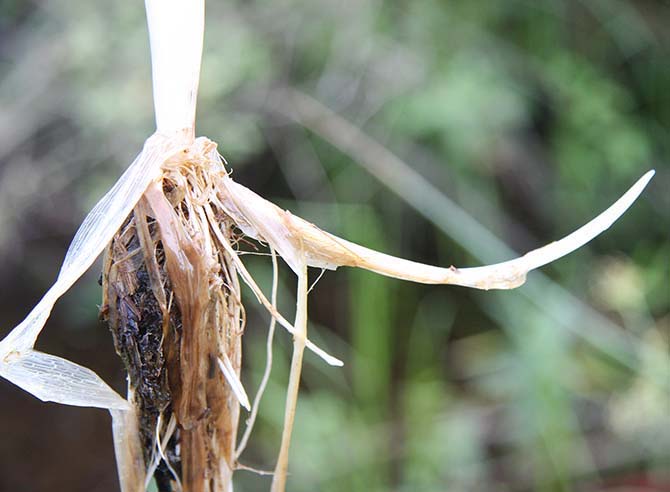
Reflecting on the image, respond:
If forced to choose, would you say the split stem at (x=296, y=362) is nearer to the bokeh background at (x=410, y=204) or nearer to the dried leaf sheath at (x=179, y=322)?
the dried leaf sheath at (x=179, y=322)

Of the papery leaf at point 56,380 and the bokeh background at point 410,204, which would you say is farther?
the bokeh background at point 410,204

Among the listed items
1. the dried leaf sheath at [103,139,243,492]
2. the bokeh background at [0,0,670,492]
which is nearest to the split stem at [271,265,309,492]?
the dried leaf sheath at [103,139,243,492]

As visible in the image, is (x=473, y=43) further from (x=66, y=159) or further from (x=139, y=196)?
(x=139, y=196)

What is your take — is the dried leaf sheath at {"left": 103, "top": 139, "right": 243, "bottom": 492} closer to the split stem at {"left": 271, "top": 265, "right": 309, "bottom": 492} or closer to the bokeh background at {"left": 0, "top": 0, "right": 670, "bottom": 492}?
the split stem at {"left": 271, "top": 265, "right": 309, "bottom": 492}

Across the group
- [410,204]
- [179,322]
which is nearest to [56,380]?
[179,322]

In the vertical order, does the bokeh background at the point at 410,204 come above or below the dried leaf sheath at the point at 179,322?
above

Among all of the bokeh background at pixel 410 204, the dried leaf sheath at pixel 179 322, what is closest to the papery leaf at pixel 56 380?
the dried leaf sheath at pixel 179 322
